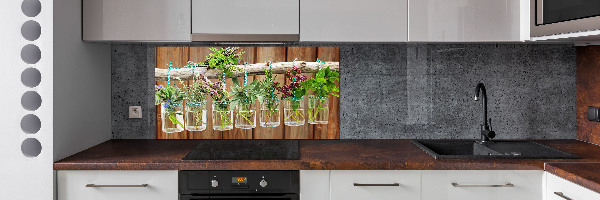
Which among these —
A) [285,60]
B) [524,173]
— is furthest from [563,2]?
[285,60]

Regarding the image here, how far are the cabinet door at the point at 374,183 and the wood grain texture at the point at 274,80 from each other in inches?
28.1

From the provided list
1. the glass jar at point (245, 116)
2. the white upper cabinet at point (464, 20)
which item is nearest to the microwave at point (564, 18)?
the white upper cabinet at point (464, 20)

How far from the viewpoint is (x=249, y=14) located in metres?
2.32

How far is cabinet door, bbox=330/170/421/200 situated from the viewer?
6.79 feet

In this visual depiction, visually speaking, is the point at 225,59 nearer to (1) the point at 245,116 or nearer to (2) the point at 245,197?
(1) the point at 245,116

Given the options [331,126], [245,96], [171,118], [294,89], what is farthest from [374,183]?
[171,118]

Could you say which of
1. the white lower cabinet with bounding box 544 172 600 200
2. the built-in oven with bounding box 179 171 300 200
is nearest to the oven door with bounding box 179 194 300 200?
the built-in oven with bounding box 179 171 300 200
